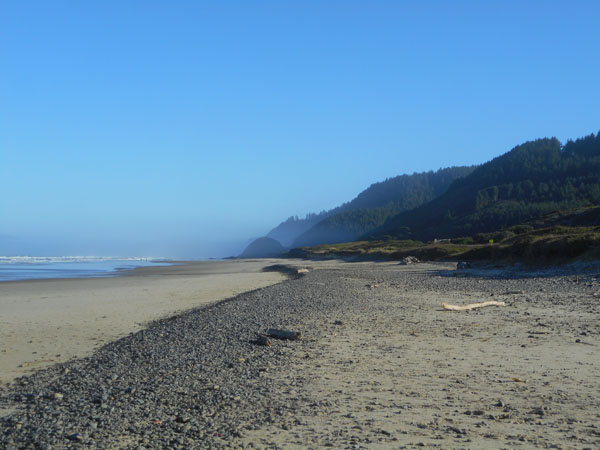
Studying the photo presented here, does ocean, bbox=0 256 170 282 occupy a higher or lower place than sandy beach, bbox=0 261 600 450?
higher

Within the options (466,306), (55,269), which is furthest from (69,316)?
(55,269)

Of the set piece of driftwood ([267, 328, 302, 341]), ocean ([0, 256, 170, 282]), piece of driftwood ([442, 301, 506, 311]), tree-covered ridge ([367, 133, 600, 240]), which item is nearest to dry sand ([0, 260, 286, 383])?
piece of driftwood ([267, 328, 302, 341])

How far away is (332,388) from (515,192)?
131m

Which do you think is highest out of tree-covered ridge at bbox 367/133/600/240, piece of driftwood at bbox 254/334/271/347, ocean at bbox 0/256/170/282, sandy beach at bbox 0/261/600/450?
tree-covered ridge at bbox 367/133/600/240

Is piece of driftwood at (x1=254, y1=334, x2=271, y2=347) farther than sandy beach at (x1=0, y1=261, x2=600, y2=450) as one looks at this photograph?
Yes

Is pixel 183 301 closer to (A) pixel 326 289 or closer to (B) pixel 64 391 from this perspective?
(A) pixel 326 289

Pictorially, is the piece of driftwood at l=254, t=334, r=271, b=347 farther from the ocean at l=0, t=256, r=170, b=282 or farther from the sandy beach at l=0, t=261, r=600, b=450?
the ocean at l=0, t=256, r=170, b=282

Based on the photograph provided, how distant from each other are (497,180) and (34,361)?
15481 cm

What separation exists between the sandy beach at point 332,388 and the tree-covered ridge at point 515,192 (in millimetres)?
97983

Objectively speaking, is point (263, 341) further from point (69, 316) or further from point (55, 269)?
point (55, 269)

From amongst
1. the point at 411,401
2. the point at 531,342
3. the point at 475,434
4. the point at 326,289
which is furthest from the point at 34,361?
the point at 326,289

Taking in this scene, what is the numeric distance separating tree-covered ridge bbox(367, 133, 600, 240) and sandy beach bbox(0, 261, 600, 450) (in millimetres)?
97983

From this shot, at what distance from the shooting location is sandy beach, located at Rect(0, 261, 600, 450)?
5.28 metres

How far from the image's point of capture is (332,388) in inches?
272
